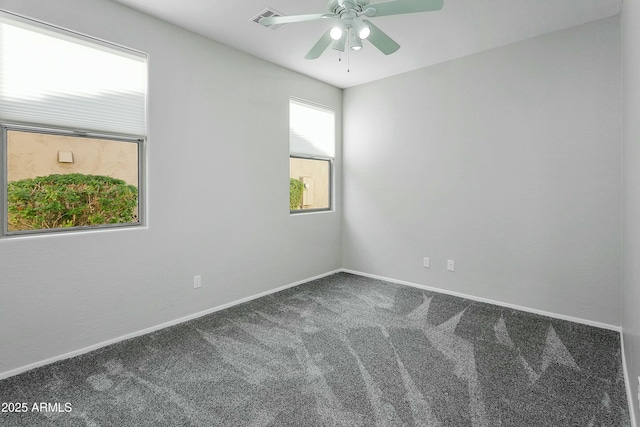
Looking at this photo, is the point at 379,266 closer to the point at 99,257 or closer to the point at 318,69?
the point at 318,69

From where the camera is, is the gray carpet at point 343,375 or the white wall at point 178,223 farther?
the white wall at point 178,223

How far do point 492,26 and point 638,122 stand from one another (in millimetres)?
2037

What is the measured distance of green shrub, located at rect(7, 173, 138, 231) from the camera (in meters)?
2.38

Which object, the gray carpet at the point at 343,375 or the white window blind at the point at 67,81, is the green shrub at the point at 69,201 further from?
the gray carpet at the point at 343,375

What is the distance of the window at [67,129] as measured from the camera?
2289mm

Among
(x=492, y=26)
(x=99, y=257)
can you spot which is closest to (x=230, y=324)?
(x=99, y=257)

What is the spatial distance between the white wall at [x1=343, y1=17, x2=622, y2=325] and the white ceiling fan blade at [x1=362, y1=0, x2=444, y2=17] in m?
2.03

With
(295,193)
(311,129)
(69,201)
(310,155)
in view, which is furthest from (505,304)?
(69,201)

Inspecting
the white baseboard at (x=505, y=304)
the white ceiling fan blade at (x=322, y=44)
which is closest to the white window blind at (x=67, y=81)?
the white ceiling fan blade at (x=322, y=44)

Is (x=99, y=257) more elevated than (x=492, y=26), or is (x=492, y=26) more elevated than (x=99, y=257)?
(x=492, y=26)

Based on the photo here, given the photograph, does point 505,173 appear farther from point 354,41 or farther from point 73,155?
point 73,155

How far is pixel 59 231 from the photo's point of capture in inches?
99.7

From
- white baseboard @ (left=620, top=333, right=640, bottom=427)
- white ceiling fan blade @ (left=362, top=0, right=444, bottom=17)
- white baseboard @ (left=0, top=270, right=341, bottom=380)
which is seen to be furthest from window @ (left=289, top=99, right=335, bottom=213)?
white baseboard @ (left=620, top=333, right=640, bottom=427)

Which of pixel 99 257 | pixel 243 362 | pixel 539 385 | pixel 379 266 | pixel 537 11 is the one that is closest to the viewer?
pixel 539 385
